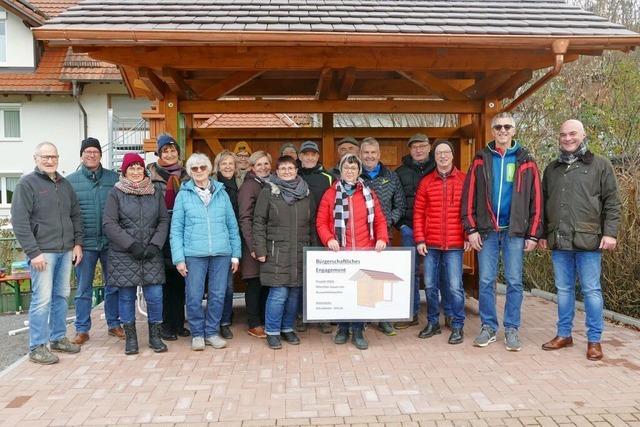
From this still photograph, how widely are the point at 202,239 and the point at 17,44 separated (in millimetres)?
17220

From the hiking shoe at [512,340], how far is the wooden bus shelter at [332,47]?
242cm

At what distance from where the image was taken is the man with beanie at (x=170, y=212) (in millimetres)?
5227

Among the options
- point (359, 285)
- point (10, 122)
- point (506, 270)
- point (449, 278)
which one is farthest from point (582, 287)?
point (10, 122)

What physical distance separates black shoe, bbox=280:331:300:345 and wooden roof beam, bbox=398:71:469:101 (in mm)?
3223

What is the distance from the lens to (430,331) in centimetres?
545

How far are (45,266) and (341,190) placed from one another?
266cm

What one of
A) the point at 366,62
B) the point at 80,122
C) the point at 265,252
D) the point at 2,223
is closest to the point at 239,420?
the point at 265,252

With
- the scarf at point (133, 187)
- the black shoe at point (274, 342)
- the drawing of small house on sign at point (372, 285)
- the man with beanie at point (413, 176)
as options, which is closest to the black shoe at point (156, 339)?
the black shoe at point (274, 342)

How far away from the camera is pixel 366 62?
5641 millimetres

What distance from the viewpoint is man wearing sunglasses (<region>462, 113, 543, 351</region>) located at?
4801 millimetres

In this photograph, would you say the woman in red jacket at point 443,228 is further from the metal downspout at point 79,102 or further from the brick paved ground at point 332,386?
the metal downspout at point 79,102

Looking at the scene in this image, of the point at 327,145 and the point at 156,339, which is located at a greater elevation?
the point at 327,145

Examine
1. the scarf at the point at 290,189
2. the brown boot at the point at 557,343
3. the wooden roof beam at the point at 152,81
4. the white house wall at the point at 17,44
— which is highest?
the white house wall at the point at 17,44

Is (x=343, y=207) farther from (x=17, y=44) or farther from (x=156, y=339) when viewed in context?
(x=17, y=44)
